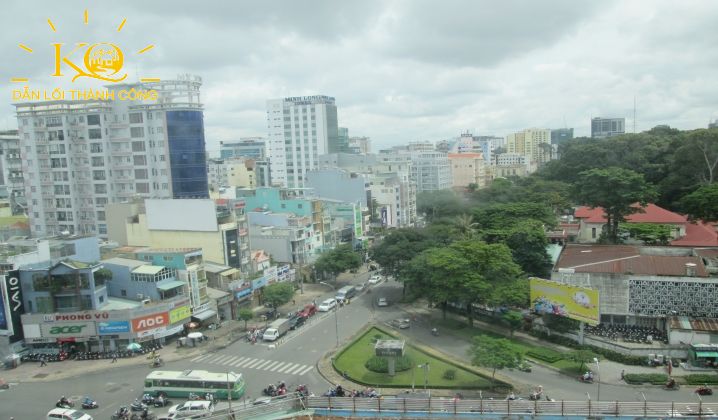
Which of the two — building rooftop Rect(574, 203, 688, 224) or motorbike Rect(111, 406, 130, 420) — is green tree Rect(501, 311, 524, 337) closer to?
building rooftop Rect(574, 203, 688, 224)

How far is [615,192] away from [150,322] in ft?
145

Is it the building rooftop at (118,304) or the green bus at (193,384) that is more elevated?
the building rooftop at (118,304)

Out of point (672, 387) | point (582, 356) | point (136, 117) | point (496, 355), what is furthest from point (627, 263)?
point (136, 117)

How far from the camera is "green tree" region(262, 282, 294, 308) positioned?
48344 millimetres

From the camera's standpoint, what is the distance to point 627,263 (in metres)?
41.8

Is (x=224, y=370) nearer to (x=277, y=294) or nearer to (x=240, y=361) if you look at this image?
(x=240, y=361)

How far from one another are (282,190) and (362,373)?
40024 millimetres

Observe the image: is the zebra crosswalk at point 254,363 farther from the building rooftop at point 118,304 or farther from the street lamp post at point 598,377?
the street lamp post at point 598,377

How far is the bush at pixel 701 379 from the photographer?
Answer: 3216 centimetres

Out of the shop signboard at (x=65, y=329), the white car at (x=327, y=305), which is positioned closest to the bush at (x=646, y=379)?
the white car at (x=327, y=305)

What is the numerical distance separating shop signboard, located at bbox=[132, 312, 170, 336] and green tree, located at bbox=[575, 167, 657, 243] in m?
42.0

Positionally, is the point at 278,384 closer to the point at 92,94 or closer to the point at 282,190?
the point at 282,190

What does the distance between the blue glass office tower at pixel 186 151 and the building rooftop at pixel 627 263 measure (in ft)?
150

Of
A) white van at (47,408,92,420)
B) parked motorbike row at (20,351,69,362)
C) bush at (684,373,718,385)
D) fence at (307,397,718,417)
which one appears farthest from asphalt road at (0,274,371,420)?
bush at (684,373,718,385)
